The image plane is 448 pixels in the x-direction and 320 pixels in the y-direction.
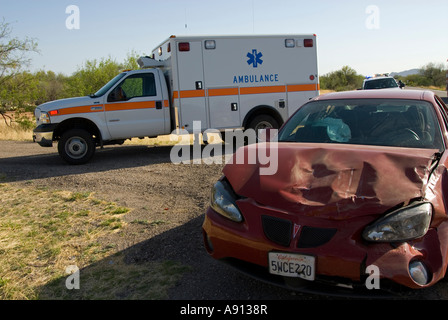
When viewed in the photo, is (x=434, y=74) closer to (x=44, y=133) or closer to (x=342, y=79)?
(x=342, y=79)

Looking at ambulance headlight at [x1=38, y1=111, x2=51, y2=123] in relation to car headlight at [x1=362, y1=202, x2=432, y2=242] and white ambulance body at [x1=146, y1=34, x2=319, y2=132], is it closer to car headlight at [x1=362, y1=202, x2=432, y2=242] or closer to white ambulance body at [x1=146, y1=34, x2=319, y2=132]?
white ambulance body at [x1=146, y1=34, x2=319, y2=132]

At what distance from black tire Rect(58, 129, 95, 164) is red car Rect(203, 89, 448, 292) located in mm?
6416

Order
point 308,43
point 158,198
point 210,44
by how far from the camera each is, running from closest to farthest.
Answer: point 158,198 → point 210,44 → point 308,43

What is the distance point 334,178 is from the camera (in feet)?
9.37

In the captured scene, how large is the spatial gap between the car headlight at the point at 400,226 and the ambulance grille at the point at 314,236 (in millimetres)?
225

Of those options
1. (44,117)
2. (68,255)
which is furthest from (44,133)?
(68,255)

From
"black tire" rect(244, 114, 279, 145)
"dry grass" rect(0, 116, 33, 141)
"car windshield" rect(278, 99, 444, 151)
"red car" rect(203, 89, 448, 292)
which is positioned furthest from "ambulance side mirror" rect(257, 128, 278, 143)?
"dry grass" rect(0, 116, 33, 141)

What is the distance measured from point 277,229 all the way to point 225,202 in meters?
0.53

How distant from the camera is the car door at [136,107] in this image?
9.16 meters

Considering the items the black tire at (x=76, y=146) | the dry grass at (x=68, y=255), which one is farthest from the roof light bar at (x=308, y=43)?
the dry grass at (x=68, y=255)

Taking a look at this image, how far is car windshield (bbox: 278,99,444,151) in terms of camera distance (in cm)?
362

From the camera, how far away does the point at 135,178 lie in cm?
746

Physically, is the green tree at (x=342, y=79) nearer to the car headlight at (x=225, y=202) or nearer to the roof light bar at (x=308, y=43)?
the roof light bar at (x=308, y=43)
